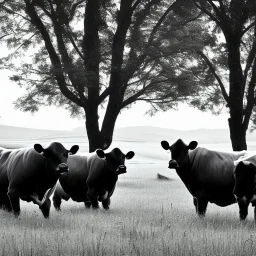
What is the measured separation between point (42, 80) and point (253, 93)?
Result: 321 inches

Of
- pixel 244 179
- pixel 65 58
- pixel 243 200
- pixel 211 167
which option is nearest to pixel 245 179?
pixel 244 179

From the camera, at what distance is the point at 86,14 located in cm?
1827

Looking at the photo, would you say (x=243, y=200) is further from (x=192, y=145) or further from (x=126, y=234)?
(x=126, y=234)

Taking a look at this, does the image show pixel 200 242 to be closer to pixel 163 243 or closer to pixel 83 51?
pixel 163 243

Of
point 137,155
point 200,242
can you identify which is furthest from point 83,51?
point 137,155

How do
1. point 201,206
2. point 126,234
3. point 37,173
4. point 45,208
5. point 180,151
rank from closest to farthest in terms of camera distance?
point 126,234 → point 37,173 → point 45,208 → point 180,151 → point 201,206

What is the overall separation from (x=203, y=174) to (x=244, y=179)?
44.8 inches

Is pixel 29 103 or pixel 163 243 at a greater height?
pixel 29 103

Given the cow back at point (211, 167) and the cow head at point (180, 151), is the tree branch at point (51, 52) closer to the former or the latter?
the cow head at point (180, 151)

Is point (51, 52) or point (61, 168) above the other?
point (51, 52)

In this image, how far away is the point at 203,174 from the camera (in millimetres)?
9375

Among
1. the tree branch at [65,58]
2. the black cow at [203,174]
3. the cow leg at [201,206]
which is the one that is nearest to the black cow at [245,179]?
the black cow at [203,174]

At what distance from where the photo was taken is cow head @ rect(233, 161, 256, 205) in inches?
328

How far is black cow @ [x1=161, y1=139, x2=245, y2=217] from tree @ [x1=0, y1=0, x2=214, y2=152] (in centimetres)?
765
